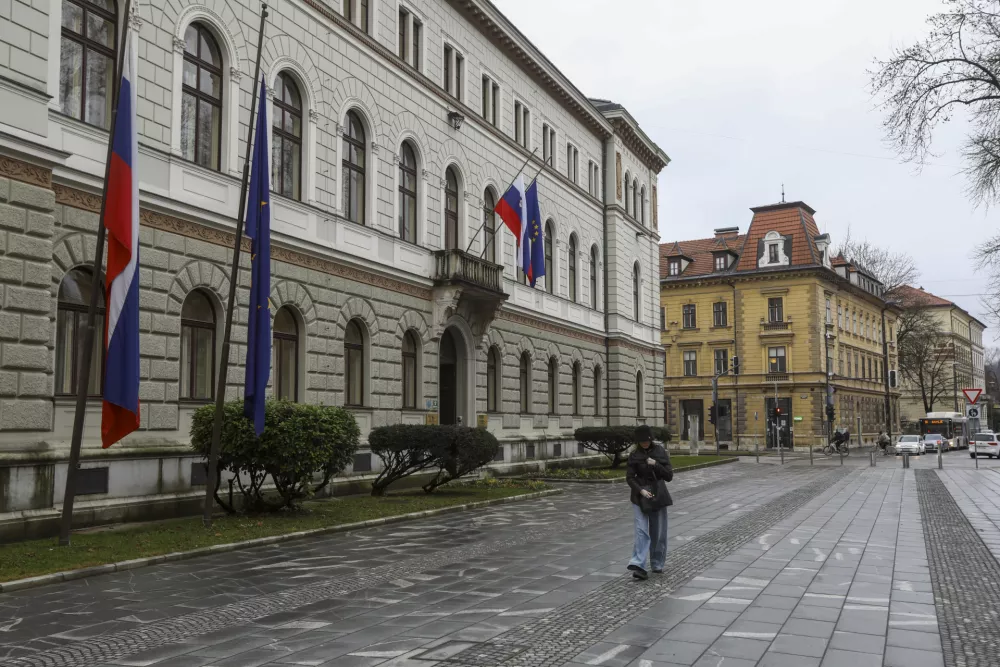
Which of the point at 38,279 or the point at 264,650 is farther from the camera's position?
the point at 38,279

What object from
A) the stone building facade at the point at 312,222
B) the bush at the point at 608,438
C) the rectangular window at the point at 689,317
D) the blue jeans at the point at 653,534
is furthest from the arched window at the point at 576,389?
the rectangular window at the point at 689,317

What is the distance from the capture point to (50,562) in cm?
1139

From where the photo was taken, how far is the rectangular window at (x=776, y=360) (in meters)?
69.8

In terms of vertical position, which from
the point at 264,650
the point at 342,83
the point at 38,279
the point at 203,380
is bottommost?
the point at 264,650

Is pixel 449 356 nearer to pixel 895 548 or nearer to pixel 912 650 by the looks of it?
pixel 895 548

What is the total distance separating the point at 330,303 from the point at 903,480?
851 inches

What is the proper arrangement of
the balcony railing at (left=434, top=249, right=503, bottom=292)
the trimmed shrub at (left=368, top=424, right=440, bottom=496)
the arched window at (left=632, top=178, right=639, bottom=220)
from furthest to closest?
the arched window at (left=632, top=178, right=639, bottom=220)
the balcony railing at (left=434, top=249, right=503, bottom=292)
the trimmed shrub at (left=368, top=424, right=440, bottom=496)

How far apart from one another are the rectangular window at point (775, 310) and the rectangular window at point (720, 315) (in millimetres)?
3418

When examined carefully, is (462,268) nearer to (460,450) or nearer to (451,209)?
(451,209)

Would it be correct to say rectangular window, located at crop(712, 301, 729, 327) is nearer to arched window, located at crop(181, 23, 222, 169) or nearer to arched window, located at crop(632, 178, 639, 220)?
arched window, located at crop(632, 178, 639, 220)

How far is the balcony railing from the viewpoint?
2714 cm

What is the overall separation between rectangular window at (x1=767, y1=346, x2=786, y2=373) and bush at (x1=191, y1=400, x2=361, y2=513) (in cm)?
5800

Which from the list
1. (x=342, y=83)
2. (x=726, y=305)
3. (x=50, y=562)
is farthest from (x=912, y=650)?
(x=726, y=305)

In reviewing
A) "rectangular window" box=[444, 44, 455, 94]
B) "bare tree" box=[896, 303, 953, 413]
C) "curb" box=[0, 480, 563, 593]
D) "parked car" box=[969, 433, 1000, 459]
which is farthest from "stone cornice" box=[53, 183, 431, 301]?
"bare tree" box=[896, 303, 953, 413]
